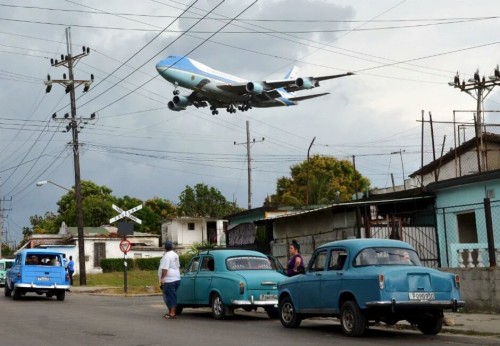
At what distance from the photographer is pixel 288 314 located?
14375mm

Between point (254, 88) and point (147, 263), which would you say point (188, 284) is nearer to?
point (254, 88)

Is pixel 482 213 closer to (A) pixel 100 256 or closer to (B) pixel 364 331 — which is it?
(B) pixel 364 331

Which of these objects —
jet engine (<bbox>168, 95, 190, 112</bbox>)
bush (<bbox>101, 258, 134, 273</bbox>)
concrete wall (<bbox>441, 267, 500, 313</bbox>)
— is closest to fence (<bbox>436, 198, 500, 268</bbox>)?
concrete wall (<bbox>441, 267, 500, 313</bbox>)

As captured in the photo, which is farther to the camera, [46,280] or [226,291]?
[46,280]

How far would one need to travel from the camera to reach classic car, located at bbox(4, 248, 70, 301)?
1016 inches

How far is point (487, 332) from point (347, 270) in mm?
2609

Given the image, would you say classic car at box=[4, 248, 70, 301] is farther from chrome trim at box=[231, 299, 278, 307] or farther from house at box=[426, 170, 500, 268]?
house at box=[426, 170, 500, 268]

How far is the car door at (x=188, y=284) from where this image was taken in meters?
17.4

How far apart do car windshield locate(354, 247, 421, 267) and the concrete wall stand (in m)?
3.70

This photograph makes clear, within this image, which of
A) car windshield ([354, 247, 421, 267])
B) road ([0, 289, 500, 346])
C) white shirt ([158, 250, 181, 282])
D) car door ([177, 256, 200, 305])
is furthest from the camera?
car door ([177, 256, 200, 305])

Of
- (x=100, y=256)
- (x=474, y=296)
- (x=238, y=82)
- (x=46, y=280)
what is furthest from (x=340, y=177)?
(x=474, y=296)

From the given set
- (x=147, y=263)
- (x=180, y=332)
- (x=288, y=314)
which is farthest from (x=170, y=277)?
(x=147, y=263)

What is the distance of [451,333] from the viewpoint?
13.1m

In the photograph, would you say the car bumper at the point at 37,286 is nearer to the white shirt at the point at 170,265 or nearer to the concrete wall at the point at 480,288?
the white shirt at the point at 170,265
